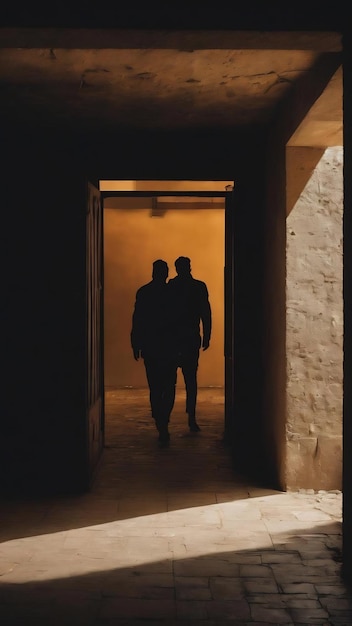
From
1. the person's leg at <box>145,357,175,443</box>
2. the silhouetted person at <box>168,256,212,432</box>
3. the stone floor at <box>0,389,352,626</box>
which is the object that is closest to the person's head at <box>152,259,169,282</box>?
the silhouetted person at <box>168,256,212,432</box>

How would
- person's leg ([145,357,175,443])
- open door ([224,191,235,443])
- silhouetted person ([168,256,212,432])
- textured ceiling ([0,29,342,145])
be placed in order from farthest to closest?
silhouetted person ([168,256,212,432]), person's leg ([145,357,175,443]), open door ([224,191,235,443]), textured ceiling ([0,29,342,145])

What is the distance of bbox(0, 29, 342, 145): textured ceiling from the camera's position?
3822 mm

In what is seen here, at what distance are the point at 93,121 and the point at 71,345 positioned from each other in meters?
1.80

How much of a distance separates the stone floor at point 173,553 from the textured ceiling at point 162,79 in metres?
2.61

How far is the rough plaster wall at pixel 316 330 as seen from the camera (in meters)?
5.79

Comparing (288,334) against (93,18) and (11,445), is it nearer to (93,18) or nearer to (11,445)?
(11,445)

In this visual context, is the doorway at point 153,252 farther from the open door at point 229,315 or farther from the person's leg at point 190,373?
the open door at point 229,315

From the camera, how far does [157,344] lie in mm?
7812

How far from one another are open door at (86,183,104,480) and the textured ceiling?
0.79 m

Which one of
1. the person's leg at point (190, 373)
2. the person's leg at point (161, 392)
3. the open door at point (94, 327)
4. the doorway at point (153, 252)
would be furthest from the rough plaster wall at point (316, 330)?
the doorway at point (153, 252)

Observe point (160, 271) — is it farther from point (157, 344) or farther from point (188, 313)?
point (157, 344)

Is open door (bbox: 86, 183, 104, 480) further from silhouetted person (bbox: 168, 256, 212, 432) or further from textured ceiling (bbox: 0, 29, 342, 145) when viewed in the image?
silhouetted person (bbox: 168, 256, 212, 432)

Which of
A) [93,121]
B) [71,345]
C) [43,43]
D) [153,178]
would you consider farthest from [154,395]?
[43,43]

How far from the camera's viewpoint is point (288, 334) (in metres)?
5.79
